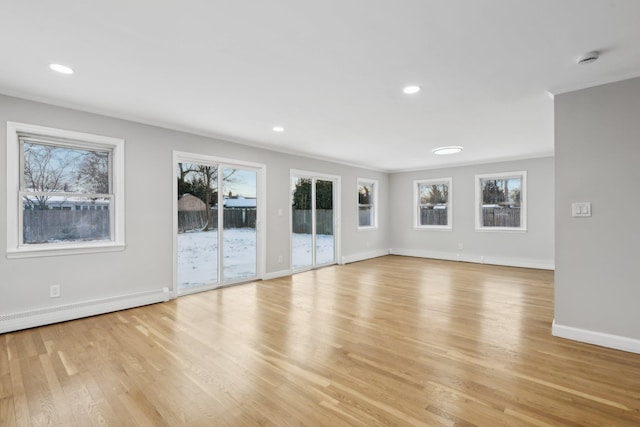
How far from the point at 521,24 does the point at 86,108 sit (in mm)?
4333

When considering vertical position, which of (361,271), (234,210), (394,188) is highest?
(394,188)

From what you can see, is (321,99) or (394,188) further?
(394,188)

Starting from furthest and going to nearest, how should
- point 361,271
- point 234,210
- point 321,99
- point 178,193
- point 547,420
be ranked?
point 361,271
point 234,210
point 178,193
point 321,99
point 547,420

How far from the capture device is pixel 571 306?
2.99 m

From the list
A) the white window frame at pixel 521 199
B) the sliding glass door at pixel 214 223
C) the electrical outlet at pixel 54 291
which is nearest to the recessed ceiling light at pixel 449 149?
the white window frame at pixel 521 199

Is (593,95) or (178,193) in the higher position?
(593,95)

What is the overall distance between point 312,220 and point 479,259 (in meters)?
4.17

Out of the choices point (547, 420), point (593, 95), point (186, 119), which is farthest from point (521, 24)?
point (186, 119)

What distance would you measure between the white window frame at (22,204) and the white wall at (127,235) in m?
0.06

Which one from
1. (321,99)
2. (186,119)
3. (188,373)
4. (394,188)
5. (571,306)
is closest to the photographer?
(188,373)

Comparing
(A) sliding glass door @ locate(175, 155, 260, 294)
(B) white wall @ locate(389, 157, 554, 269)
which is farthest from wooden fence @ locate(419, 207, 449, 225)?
(A) sliding glass door @ locate(175, 155, 260, 294)

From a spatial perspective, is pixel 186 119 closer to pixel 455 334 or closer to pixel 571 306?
pixel 455 334

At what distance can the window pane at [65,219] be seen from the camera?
3.38 meters

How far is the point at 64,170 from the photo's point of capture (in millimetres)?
3600
